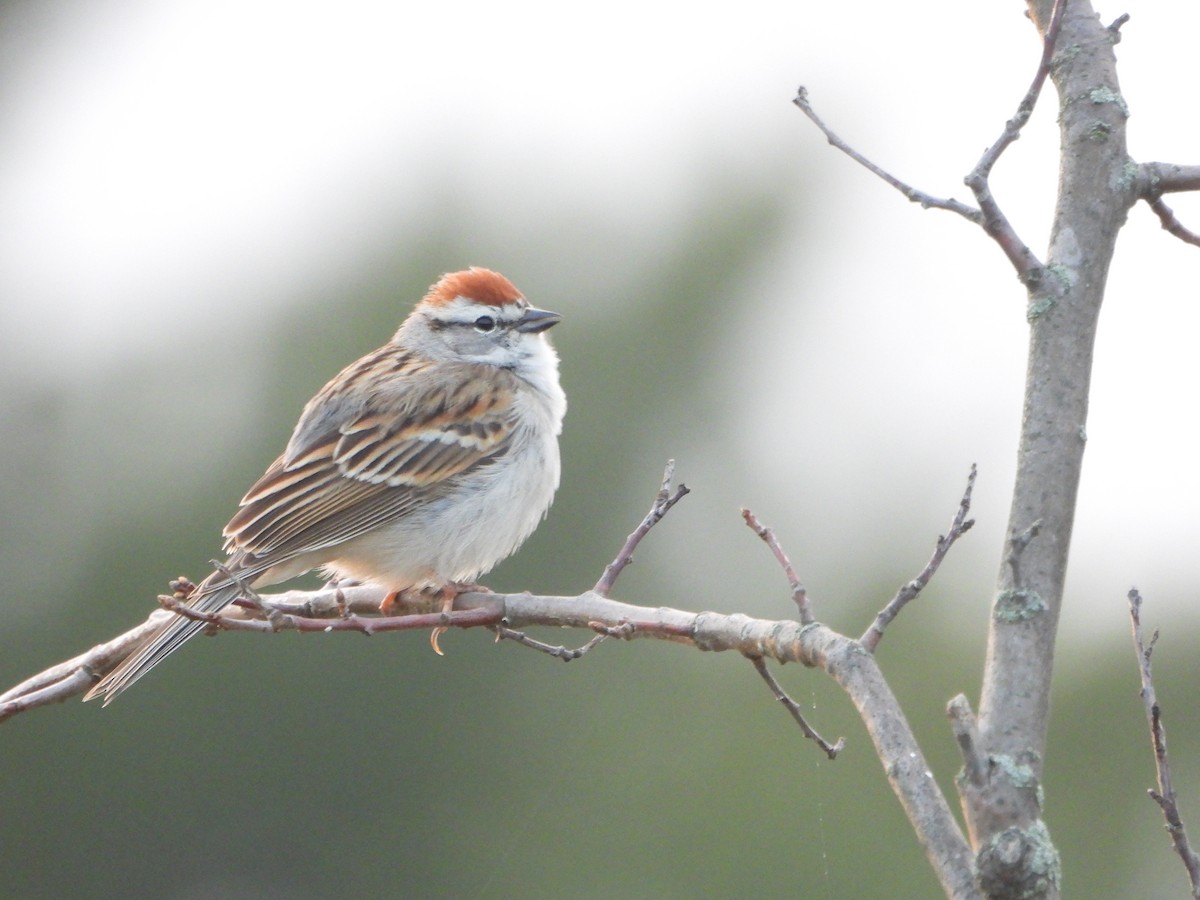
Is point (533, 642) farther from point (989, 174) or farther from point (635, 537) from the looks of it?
point (989, 174)

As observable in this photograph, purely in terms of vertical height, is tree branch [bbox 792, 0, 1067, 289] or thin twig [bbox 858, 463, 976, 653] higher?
tree branch [bbox 792, 0, 1067, 289]

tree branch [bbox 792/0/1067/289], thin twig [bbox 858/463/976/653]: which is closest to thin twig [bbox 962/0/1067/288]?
tree branch [bbox 792/0/1067/289]

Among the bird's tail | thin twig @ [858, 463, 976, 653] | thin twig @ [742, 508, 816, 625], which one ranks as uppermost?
thin twig @ [858, 463, 976, 653]

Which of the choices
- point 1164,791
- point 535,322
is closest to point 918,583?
point 1164,791

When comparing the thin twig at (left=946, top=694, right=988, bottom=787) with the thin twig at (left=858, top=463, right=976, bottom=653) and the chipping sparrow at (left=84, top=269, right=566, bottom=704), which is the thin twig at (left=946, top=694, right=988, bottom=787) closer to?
the thin twig at (left=858, top=463, right=976, bottom=653)

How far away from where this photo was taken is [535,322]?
695 centimetres

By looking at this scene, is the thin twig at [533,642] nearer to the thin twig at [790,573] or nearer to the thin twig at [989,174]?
the thin twig at [790,573]

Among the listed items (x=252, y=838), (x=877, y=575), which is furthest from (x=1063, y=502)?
(x=252, y=838)

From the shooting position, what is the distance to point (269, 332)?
16.3m

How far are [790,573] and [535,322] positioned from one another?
148 inches

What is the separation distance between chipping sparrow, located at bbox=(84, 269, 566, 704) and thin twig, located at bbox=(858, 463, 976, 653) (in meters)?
2.30

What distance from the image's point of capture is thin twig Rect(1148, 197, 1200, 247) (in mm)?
3348

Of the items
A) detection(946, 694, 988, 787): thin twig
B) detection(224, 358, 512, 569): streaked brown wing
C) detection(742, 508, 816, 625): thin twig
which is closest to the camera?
detection(946, 694, 988, 787): thin twig

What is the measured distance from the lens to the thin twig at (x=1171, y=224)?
3348 mm
